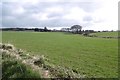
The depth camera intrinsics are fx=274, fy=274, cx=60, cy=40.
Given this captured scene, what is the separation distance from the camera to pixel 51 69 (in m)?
13.9

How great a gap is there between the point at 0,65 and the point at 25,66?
6.62 feet

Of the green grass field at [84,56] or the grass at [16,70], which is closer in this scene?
the grass at [16,70]

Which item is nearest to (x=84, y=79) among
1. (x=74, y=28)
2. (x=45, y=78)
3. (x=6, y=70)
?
(x=45, y=78)

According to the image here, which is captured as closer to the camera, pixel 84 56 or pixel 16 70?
pixel 16 70

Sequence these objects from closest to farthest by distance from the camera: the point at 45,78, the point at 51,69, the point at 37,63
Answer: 1. the point at 45,78
2. the point at 51,69
3. the point at 37,63

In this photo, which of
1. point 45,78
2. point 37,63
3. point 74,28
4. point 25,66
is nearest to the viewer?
point 45,78

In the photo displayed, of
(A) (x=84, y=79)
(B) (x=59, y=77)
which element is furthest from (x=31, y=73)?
(A) (x=84, y=79)

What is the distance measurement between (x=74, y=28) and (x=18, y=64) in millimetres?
155601

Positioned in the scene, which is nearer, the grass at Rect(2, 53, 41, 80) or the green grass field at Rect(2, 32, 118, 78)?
the grass at Rect(2, 53, 41, 80)

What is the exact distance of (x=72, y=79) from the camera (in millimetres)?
12023

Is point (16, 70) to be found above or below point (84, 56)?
above

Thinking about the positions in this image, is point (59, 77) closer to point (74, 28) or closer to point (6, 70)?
point (6, 70)

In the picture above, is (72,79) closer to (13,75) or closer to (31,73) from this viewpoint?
(31,73)

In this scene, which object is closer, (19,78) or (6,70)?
(19,78)
